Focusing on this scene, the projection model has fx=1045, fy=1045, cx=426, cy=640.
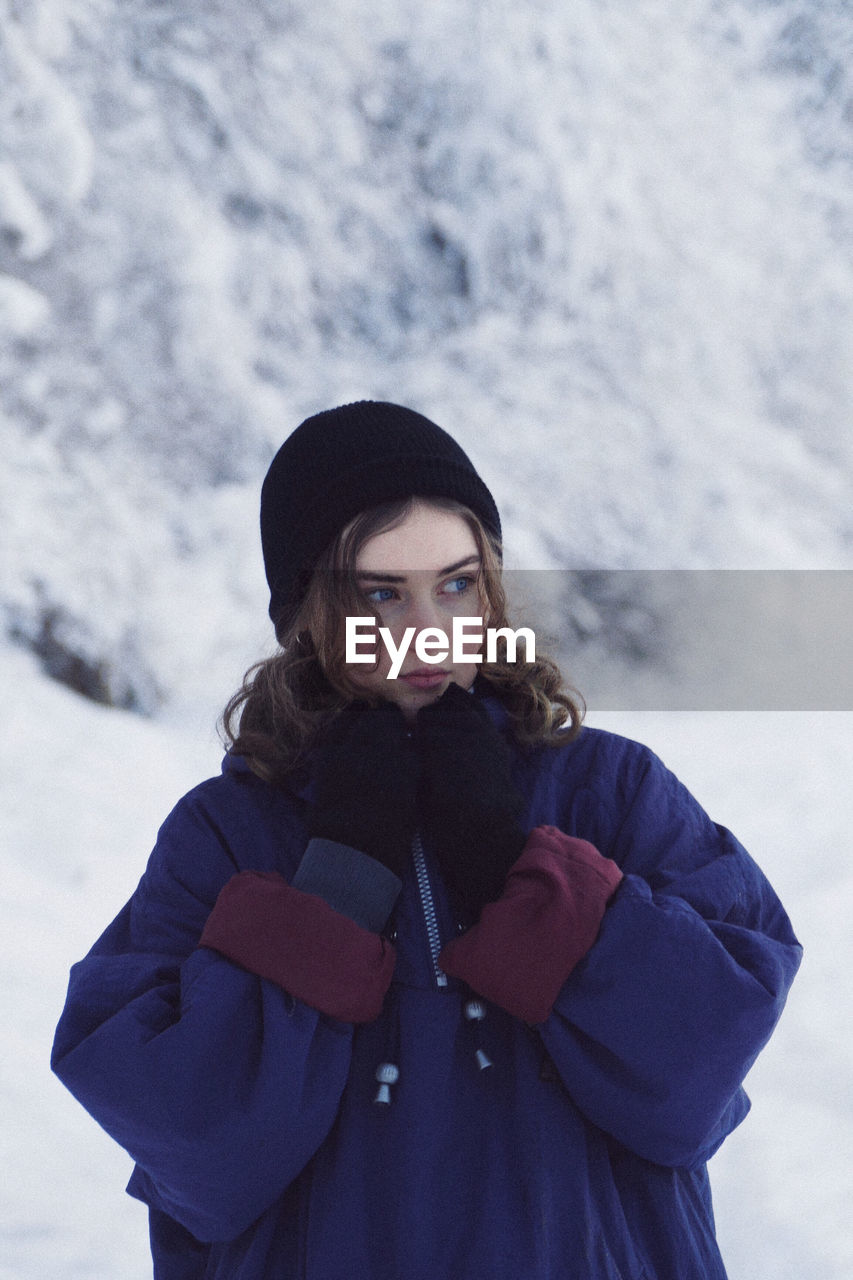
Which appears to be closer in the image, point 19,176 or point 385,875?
point 385,875

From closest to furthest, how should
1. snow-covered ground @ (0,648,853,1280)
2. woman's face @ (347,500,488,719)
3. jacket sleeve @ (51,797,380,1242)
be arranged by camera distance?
jacket sleeve @ (51,797,380,1242), woman's face @ (347,500,488,719), snow-covered ground @ (0,648,853,1280)

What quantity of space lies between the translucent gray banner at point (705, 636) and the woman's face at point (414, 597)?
1.12 m

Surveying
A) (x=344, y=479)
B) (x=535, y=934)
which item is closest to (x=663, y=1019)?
(x=535, y=934)

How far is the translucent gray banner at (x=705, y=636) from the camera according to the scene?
204 centimetres

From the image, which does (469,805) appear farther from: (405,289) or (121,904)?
(405,289)

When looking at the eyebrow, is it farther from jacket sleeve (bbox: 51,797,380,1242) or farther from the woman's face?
jacket sleeve (bbox: 51,797,380,1242)

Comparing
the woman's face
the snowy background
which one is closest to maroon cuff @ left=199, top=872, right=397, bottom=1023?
the woman's face

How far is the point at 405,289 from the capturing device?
2.20 metres

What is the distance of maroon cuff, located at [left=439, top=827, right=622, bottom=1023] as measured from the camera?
26.8 inches

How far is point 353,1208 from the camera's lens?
0.69m

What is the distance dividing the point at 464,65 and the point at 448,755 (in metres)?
1.86

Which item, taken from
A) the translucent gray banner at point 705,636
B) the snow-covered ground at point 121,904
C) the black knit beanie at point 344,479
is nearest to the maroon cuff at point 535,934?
the black knit beanie at point 344,479

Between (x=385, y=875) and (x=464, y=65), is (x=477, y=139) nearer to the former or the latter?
(x=464, y=65)

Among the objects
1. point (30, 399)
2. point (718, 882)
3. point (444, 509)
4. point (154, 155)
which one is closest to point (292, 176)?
point (154, 155)
